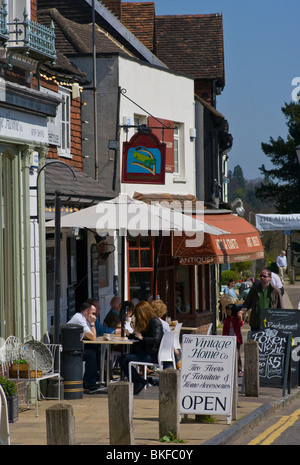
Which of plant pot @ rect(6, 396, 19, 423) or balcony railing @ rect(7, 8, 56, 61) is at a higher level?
balcony railing @ rect(7, 8, 56, 61)

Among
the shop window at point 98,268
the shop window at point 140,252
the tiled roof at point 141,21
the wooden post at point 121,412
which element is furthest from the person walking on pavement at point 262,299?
the tiled roof at point 141,21

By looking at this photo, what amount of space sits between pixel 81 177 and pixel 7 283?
7.06 m

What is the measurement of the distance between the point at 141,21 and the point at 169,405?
21216 mm

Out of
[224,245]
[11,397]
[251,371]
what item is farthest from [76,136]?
[11,397]

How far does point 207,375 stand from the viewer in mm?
11266

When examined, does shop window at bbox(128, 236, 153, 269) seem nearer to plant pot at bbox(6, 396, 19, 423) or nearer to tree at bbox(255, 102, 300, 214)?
plant pot at bbox(6, 396, 19, 423)

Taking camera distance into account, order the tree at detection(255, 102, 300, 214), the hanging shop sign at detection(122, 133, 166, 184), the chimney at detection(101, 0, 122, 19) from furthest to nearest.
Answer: the tree at detection(255, 102, 300, 214)
the chimney at detection(101, 0, 122, 19)
the hanging shop sign at detection(122, 133, 166, 184)

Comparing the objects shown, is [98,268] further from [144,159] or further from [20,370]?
[20,370]

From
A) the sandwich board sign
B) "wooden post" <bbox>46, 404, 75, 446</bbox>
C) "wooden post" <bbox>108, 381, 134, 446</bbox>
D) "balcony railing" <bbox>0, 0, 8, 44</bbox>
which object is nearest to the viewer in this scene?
"wooden post" <bbox>46, 404, 75, 446</bbox>

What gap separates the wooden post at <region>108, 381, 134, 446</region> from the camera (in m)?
8.64

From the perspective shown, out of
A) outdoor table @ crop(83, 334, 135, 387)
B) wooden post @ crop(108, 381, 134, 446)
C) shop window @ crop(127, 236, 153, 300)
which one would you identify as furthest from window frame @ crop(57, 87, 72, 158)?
wooden post @ crop(108, 381, 134, 446)

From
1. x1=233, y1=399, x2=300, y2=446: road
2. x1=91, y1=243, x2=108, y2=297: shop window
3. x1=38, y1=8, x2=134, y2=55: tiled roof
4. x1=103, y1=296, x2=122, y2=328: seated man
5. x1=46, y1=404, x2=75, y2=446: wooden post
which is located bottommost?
x1=233, y1=399, x2=300, y2=446: road

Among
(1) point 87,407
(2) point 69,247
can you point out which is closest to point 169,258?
(2) point 69,247

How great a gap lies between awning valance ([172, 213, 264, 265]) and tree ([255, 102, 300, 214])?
107ft
